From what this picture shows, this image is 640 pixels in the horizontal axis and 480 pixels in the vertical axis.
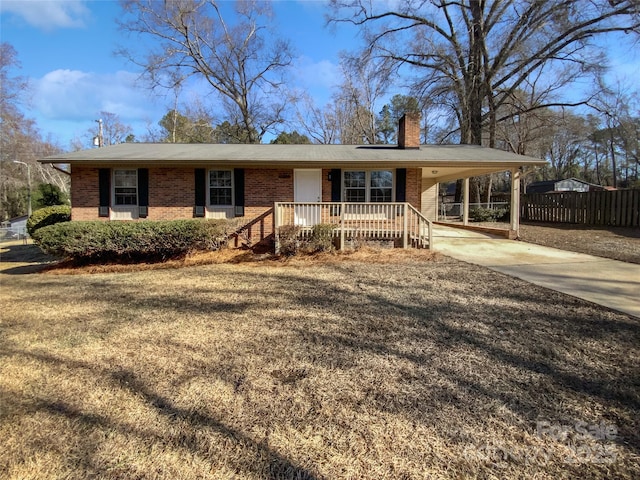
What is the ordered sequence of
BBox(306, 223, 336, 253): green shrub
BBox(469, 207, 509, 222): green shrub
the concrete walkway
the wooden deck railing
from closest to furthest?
the concrete walkway
BBox(306, 223, 336, 253): green shrub
the wooden deck railing
BBox(469, 207, 509, 222): green shrub

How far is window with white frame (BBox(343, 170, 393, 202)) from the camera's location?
11.9m

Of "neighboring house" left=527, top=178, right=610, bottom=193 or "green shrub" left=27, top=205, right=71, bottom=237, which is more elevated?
"neighboring house" left=527, top=178, right=610, bottom=193

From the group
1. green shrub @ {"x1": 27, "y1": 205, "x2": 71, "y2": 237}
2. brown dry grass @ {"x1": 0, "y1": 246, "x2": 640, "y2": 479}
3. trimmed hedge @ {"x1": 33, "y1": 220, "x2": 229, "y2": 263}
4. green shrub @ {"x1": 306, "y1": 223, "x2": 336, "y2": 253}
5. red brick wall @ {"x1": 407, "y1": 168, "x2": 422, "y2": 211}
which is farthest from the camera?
green shrub @ {"x1": 27, "y1": 205, "x2": 71, "y2": 237}

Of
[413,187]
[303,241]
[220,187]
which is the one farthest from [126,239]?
[413,187]

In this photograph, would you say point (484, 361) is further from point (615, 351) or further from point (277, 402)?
point (277, 402)

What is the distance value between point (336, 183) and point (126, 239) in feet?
20.7

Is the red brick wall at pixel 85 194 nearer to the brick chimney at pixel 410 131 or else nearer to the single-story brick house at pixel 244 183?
the single-story brick house at pixel 244 183

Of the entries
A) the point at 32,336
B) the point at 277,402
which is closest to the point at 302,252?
the point at 32,336

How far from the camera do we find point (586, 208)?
1591 centimetres

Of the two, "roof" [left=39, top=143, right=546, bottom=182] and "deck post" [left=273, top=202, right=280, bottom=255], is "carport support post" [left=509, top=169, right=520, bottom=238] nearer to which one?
"roof" [left=39, top=143, right=546, bottom=182]

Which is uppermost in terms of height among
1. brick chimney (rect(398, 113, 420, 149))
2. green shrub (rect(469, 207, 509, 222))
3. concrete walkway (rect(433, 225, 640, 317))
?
brick chimney (rect(398, 113, 420, 149))

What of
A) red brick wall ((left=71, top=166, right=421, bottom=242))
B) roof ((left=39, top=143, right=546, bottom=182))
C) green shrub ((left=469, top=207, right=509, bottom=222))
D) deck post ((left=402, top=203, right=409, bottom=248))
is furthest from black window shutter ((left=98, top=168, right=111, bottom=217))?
green shrub ((left=469, top=207, right=509, bottom=222))

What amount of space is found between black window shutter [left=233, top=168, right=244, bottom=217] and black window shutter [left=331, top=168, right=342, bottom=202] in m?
2.94

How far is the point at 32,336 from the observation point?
405 centimetres
